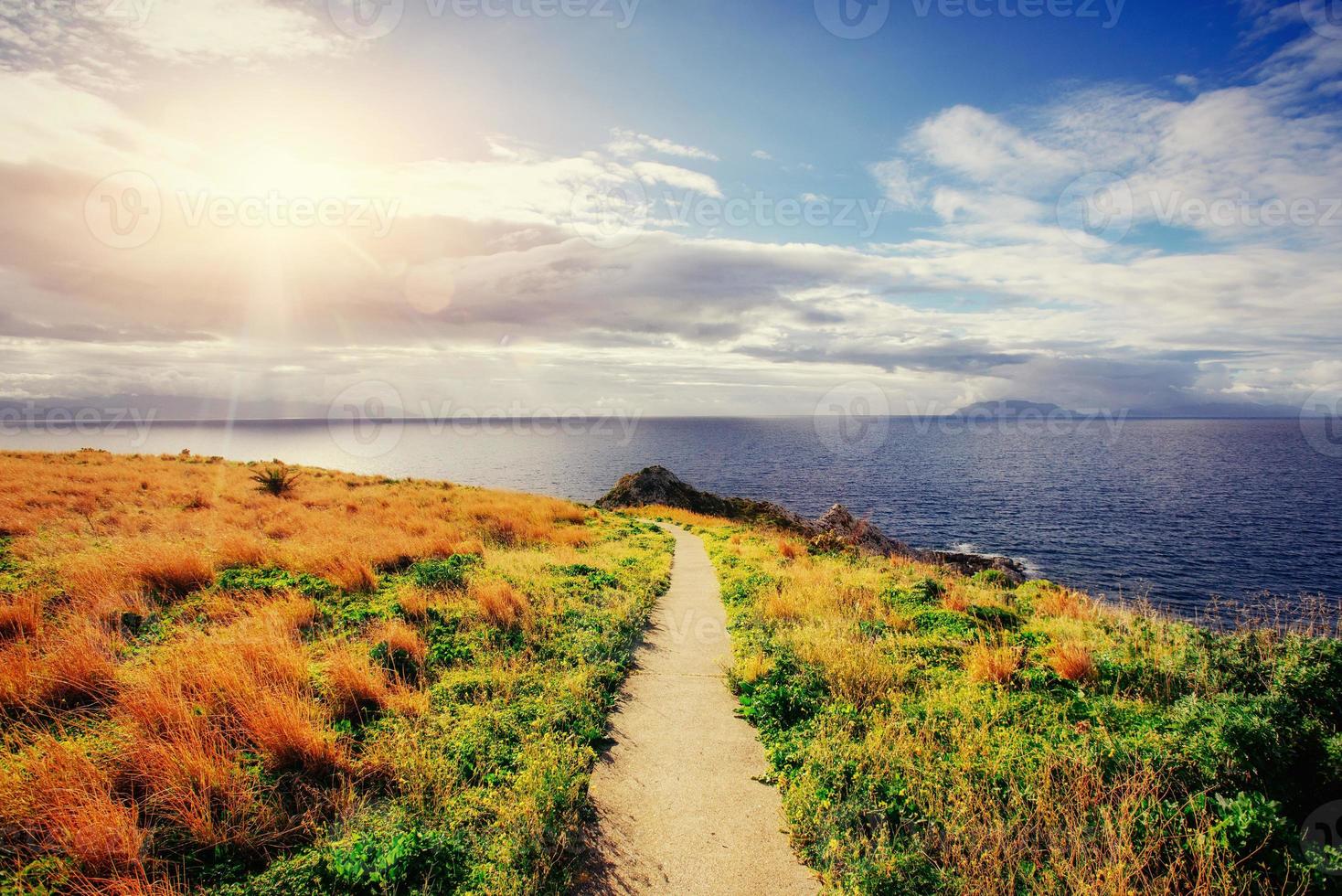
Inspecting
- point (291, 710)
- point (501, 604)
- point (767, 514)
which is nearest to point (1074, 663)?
point (501, 604)

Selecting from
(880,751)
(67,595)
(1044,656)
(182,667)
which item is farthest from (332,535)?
(1044,656)

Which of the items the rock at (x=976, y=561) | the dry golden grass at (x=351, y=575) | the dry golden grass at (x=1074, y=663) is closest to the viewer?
the dry golden grass at (x=1074, y=663)

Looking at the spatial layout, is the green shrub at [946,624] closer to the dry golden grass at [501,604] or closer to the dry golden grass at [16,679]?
the dry golden grass at [501,604]

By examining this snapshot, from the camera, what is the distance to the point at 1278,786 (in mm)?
5523

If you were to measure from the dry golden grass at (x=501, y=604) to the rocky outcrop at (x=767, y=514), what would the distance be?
81.9ft

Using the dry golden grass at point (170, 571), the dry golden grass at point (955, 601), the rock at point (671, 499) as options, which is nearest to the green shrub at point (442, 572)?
the dry golden grass at point (170, 571)

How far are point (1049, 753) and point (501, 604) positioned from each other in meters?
8.87

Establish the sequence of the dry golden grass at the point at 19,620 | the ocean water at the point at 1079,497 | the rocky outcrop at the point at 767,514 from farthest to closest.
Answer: the ocean water at the point at 1079,497 → the rocky outcrop at the point at 767,514 → the dry golden grass at the point at 19,620

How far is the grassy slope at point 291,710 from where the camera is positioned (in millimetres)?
4633

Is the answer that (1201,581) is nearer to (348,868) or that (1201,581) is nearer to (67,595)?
(348,868)

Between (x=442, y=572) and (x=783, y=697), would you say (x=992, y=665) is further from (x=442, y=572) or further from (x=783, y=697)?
(x=442, y=572)

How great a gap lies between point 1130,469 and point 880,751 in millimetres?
121632

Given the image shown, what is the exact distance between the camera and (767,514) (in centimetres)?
4159

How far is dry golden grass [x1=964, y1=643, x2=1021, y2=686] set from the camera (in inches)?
350
